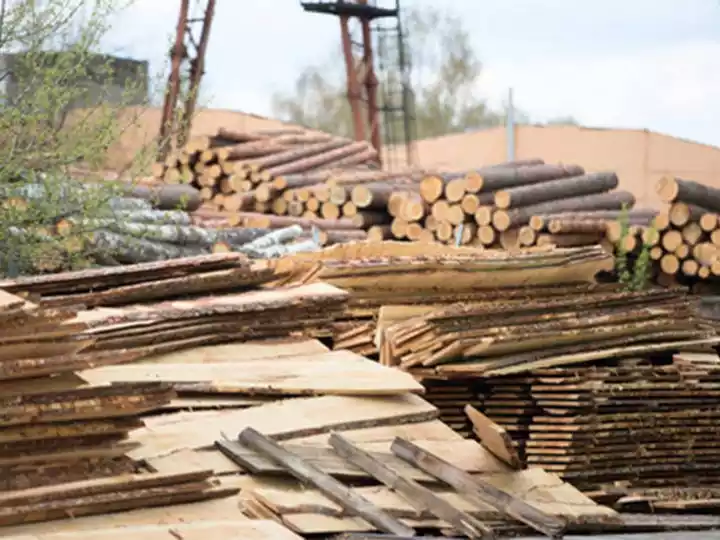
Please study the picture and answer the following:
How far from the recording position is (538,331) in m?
9.38

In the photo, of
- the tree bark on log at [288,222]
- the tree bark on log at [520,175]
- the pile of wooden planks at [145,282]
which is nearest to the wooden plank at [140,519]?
the pile of wooden planks at [145,282]

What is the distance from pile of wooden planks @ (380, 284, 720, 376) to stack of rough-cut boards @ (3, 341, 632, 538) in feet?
4.93

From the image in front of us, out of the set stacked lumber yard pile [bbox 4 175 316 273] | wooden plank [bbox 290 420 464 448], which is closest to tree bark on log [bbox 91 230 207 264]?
stacked lumber yard pile [bbox 4 175 316 273]

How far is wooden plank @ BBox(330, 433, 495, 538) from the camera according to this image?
18.4 ft

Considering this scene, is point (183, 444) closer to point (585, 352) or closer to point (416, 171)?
point (585, 352)

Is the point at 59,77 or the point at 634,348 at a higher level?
the point at 59,77

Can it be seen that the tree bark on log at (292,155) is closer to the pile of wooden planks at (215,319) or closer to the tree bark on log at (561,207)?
the tree bark on log at (561,207)

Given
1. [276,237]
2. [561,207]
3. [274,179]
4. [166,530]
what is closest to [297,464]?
[166,530]

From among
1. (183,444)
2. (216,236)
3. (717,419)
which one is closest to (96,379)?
(183,444)

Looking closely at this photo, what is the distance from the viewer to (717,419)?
32.6 ft

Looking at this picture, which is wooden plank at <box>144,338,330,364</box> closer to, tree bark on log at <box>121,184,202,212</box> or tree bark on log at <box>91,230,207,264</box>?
tree bark on log at <box>91,230,207,264</box>

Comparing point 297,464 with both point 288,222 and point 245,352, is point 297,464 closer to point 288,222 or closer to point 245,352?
point 245,352

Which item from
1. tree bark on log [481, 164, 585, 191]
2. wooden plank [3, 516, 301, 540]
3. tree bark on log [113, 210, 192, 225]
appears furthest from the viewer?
tree bark on log [481, 164, 585, 191]

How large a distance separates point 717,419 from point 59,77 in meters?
5.78
